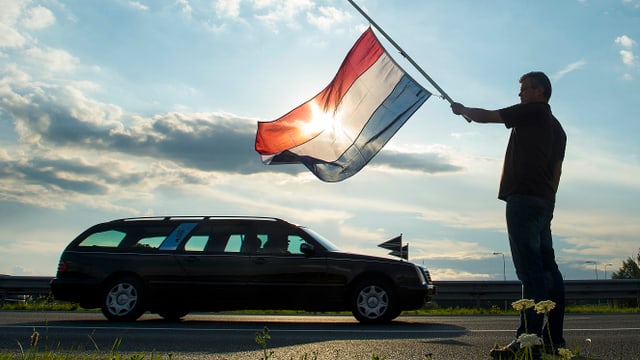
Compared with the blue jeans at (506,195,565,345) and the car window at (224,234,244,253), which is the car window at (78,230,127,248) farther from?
the blue jeans at (506,195,565,345)

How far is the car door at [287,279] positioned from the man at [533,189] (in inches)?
200

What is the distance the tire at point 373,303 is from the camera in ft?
35.0

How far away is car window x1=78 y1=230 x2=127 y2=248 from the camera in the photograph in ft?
38.0

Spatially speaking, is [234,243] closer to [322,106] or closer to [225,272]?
[225,272]

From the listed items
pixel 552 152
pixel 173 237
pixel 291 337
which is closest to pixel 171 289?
pixel 173 237

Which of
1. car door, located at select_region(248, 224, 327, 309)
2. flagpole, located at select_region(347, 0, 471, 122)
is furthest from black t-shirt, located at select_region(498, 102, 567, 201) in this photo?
car door, located at select_region(248, 224, 327, 309)

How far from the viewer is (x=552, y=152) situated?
5.98 meters

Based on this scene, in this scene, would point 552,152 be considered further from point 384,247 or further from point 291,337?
point 384,247

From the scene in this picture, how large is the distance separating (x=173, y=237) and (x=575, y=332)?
5.90 m

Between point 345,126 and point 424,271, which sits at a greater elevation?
point 345,126

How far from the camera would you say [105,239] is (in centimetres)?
1165

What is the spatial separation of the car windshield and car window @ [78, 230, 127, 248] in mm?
2772

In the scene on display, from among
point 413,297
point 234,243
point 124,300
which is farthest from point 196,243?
point 413,297

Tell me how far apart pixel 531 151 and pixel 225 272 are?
6.14m
